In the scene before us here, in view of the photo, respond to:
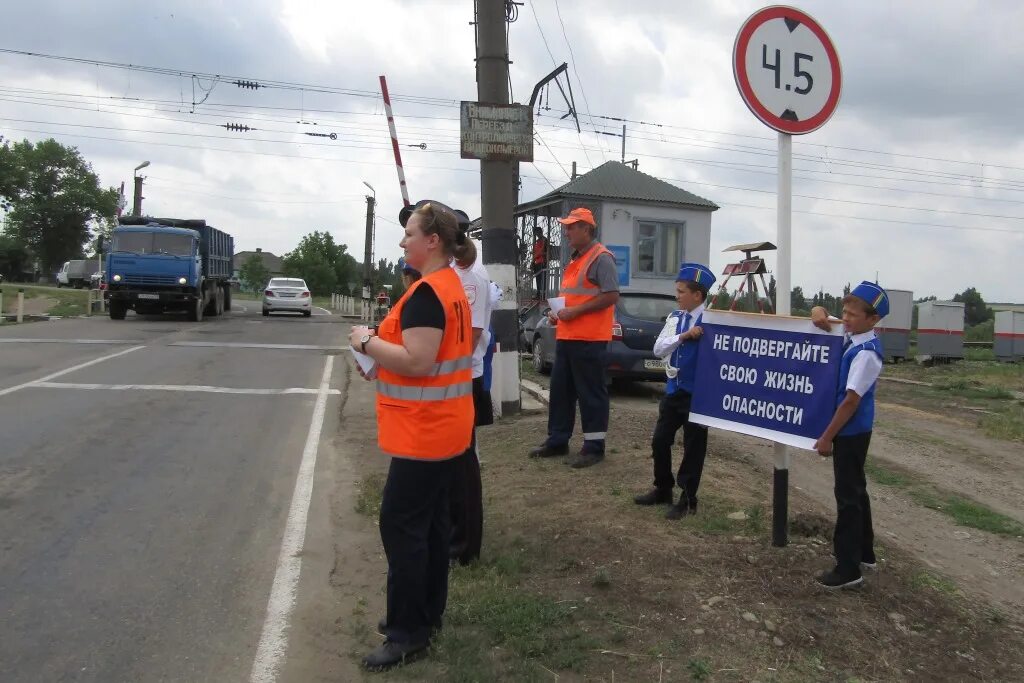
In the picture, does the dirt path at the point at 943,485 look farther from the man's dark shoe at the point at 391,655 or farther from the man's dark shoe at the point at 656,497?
the man's dark shoe at the point at 391,655

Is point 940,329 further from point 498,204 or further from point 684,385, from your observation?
point 684,385

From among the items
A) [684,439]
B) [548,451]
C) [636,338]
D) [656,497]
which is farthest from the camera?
[636,338]

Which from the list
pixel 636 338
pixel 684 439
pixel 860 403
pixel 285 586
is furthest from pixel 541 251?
pixel 860 403

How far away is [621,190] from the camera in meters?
24.3

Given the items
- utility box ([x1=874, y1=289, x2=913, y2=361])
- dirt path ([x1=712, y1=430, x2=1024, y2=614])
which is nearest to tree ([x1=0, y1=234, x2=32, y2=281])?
utility box ([x1=874, y1=289, x2=913, y2=361])

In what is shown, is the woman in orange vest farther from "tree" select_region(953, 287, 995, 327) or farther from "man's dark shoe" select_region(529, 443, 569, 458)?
"tree" select_region(953, 287, 995, 327)

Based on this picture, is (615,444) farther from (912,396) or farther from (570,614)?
(912,396)

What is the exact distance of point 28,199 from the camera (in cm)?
8494

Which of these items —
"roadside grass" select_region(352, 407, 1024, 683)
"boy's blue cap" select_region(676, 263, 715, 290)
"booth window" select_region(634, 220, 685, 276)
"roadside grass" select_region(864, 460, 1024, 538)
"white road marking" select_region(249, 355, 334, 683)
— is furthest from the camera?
"booth window" select_region(634, 220, 685, 276)

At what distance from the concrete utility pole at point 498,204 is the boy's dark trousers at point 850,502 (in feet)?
15.7

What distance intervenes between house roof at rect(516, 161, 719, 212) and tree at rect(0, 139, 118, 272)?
7583 centimetres

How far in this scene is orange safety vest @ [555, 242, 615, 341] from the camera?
6.16 meters

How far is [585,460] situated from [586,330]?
3.25 ft

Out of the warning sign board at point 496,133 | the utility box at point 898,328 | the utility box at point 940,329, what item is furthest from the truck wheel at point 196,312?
the utility box at point 940,329
